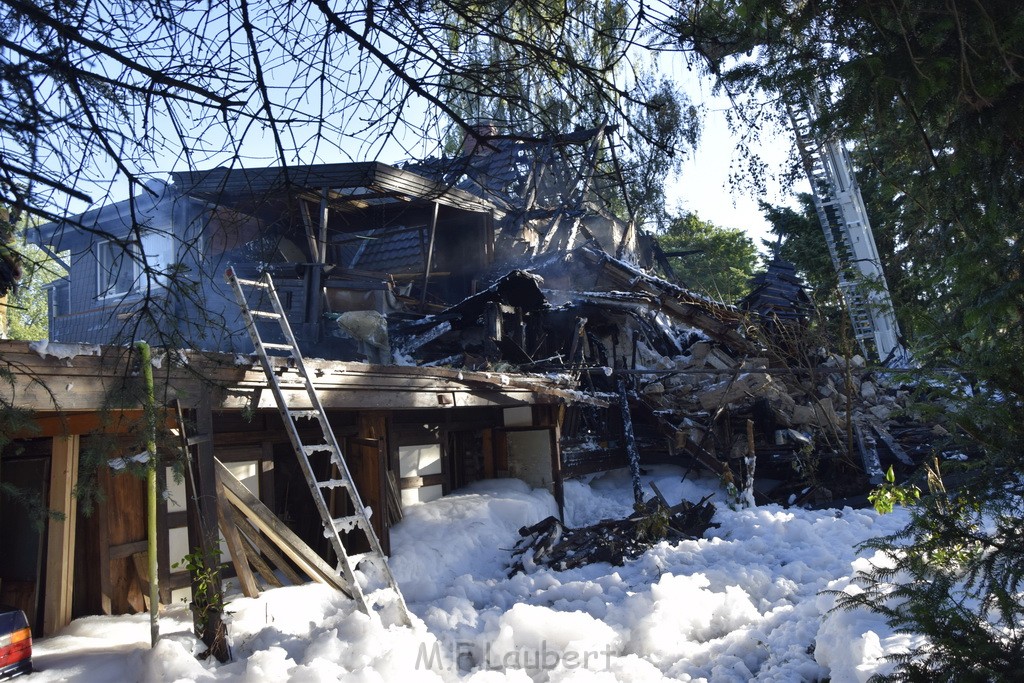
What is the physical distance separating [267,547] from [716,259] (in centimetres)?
3068

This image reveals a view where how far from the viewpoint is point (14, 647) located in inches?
188

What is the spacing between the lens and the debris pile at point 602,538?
33.9 ft

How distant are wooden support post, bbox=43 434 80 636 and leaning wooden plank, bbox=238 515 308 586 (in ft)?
4.50

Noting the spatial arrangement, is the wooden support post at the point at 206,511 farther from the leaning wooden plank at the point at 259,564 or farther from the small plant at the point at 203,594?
the leaning wooden plank at the point at 259,564

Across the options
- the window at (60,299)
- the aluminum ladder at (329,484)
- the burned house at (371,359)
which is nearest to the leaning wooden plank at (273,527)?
the burned house at (371,359)

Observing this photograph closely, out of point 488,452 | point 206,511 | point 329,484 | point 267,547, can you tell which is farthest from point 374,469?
point 488,452

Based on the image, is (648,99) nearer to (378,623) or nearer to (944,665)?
(944,665)

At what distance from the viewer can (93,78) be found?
341cm

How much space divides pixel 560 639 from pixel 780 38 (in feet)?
18.7

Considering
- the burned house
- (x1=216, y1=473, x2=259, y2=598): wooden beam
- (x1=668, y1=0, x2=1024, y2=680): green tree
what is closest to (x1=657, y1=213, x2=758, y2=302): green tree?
the burned house

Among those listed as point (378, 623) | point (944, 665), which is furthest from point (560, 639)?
point (944, 665)

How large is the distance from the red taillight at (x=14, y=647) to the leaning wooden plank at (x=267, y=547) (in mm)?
2352

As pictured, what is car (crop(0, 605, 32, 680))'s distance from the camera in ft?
15.5

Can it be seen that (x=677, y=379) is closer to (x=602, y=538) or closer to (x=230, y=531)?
(x=602, y=538)
